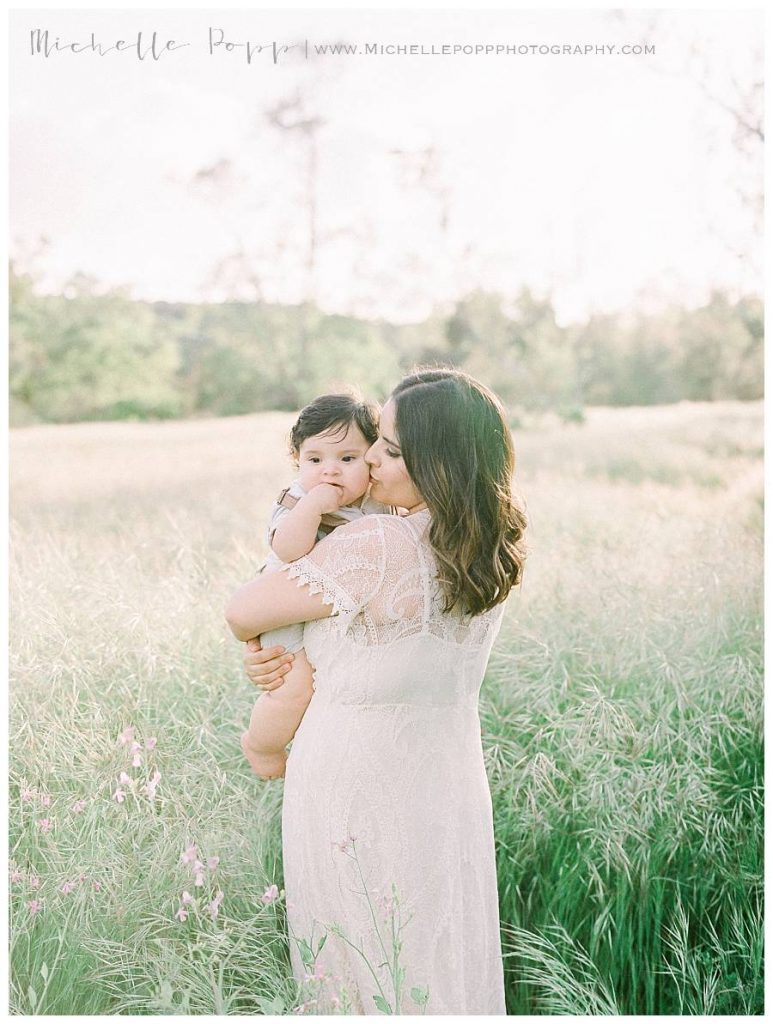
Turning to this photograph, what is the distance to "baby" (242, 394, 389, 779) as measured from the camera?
6.31ft

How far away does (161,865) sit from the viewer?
8.36ft

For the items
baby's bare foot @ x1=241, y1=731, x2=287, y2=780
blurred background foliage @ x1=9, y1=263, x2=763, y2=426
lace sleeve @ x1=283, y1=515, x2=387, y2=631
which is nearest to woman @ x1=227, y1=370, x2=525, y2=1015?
lace sleeve @ x1=283, y1=515, x2=387, y2=631

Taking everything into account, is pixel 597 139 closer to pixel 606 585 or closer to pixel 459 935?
pixel 606 585

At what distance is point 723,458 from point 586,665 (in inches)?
30.7

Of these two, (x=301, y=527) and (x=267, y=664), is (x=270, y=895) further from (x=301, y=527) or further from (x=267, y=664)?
(x=301, y=527)

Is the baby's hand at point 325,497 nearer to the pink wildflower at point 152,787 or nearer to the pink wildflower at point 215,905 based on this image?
the pink wildflower at point 152,787

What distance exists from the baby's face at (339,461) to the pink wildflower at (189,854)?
105 centimetres

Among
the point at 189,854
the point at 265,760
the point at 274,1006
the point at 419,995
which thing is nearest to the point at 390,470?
the point at 265,760

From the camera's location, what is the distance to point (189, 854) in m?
2.46

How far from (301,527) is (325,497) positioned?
8 cm

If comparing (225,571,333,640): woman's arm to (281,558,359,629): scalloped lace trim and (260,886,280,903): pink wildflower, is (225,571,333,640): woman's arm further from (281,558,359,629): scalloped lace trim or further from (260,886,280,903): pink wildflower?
(260,886,280,903): pink wildflower

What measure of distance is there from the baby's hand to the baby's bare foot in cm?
56

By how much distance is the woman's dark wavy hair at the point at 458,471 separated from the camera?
1.80 m

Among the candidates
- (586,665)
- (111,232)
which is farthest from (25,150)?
(586,665)
